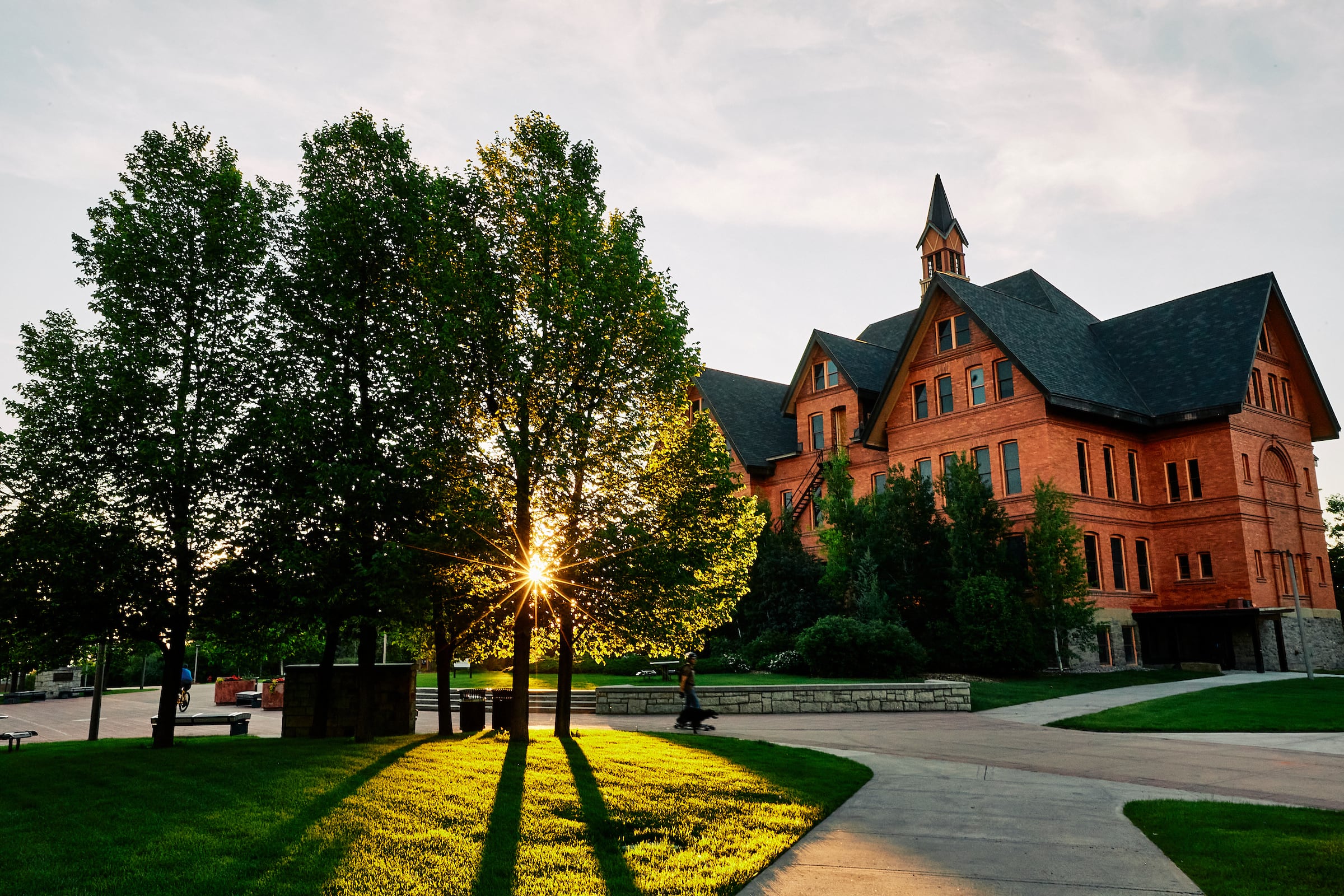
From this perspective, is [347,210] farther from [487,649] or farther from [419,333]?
[487,649]

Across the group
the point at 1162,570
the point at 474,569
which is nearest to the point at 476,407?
the point at 474,569

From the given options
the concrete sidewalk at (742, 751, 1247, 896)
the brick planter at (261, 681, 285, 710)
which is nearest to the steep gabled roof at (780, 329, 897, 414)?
the brick planter at (261, 681, 285, 710)

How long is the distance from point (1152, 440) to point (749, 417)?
20.4 meters

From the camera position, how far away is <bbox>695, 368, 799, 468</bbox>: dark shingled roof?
47406mm

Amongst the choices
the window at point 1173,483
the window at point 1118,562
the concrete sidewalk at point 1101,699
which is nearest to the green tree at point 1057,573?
the concrete sidewalk at point 1101,699

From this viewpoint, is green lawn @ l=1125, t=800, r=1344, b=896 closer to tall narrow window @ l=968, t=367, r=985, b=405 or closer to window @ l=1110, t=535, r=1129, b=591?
window @ l=1110, t=535, r=1129, b=591

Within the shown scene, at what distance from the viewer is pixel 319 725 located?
59.8ft

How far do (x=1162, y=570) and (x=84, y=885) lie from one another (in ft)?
132

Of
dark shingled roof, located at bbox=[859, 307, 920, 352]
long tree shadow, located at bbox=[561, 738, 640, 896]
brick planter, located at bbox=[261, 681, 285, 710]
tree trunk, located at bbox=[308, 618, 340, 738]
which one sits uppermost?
dark shingled roof, located at bbox=[859, 307, 920, 352]

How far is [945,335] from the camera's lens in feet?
129

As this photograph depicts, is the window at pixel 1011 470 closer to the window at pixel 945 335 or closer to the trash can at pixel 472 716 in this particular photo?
the window at pixel 945 335

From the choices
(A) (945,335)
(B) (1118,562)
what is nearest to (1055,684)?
(B) (1118,562)

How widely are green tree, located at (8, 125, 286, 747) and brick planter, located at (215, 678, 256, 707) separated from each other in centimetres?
2246

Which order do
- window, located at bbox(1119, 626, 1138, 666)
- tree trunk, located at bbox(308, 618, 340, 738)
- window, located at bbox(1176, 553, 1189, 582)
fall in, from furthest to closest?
window, located at bbox(1176, 553, 1189, 582), window, located at bbox(1119, 626, 1138, 666), tree trunk, located at bbox(308, 618, 340, 738)
